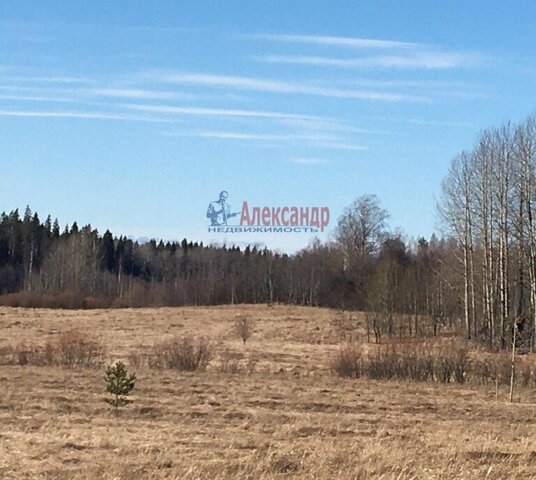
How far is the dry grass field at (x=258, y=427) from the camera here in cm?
895

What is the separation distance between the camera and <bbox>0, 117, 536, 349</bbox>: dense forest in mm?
37125

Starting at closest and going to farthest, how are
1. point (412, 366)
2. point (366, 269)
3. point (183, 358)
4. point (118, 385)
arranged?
point (118, 385) → point (412, 366) → point (183, 358) → point (366, 269)

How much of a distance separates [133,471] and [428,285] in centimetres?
4305

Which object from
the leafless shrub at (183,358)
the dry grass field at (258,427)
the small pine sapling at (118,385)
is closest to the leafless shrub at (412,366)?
the dry grass field at (258,427)

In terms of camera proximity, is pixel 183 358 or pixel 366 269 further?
pixel 366 269

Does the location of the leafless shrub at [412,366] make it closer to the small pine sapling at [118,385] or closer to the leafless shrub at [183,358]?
the leafless shrub at [183,358]

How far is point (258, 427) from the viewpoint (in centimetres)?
1343

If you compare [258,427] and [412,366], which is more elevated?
[412,366]

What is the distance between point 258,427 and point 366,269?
201 ft

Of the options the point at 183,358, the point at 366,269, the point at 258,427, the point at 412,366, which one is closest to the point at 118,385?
the point at 258,427

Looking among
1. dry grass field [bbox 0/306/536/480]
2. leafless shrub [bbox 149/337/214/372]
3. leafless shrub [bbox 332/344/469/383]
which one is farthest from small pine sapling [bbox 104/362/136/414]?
leafless shrub [bbox 332/344/469/383]

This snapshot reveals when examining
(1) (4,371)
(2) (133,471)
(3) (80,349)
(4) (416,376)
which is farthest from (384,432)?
(3) (80,349)

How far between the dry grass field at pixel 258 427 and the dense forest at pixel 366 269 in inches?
248

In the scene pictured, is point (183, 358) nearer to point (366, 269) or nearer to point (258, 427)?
point (258, 427)
